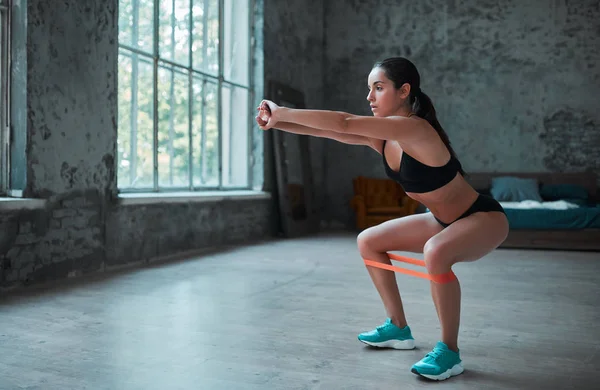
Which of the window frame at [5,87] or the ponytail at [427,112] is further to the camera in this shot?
the window frame at [5,87]

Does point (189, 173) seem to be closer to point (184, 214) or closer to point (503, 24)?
point (184, 214)

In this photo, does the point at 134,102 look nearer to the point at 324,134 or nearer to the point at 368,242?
the point at 324,134

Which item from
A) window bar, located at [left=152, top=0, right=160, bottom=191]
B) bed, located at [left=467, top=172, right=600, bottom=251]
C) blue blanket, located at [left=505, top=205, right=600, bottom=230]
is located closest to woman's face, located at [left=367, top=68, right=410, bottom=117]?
window bar, located at [left=152, top=0, right=160, bottom=191]

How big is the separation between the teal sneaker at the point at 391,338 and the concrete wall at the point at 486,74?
296 inches

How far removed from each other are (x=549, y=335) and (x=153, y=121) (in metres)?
4.42

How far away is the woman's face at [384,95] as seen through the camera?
232 cm

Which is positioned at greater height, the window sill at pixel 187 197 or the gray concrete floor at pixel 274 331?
the window sill at pixel 187 197

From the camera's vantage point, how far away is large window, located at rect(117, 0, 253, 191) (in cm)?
578

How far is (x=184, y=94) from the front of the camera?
6.65m

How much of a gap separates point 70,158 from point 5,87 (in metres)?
0.71

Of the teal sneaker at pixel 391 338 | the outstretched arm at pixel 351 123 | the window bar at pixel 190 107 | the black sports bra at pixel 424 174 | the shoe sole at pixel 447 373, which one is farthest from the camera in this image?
A: the window bar at pixel 190 107

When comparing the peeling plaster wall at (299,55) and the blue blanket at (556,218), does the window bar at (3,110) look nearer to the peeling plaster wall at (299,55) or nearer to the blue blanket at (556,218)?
the peeling plaster wall at (299,55)

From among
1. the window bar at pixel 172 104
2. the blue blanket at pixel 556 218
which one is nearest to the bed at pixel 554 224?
the blue blanket at pixel 556 218

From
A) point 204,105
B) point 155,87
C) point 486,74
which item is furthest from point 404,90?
point 486,74
